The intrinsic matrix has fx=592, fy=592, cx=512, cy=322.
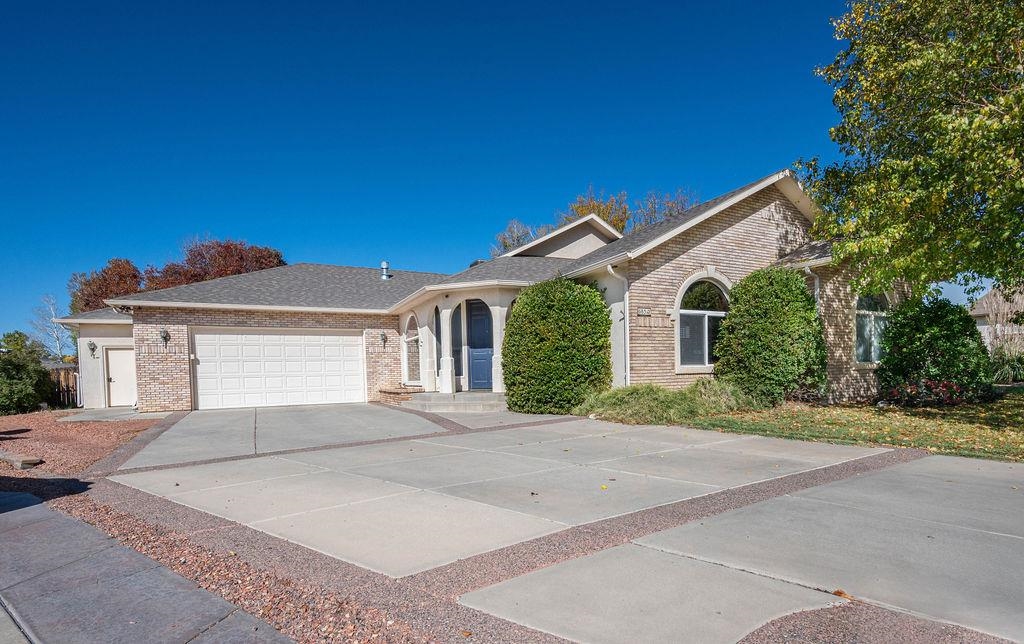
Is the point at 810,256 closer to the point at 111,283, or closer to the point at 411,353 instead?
the point at 411,353

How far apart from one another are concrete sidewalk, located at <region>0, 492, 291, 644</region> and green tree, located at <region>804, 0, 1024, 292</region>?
10432 mm

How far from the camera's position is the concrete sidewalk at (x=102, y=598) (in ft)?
9.92

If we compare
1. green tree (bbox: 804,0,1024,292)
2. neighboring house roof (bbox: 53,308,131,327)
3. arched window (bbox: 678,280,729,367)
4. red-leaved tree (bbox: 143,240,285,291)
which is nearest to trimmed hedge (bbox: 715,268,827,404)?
arched window (bbox: 678,280,729,367)

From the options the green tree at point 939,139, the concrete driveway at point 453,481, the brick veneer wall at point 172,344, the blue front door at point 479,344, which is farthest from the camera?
the blue front door at point 479,344

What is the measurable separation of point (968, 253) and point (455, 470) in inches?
337

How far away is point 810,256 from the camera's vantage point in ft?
44.8

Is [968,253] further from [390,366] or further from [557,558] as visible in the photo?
[390,366]

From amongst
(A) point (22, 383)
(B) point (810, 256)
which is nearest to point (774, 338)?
(B) point (810, 256)

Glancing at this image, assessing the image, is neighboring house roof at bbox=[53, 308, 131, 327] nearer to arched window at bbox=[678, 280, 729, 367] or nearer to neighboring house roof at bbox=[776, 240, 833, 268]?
arched window at bbox=[678, 280, 729, 367]

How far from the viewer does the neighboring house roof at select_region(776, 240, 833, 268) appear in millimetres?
13250

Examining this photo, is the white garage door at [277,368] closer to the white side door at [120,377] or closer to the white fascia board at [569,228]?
the white side door at [120,377]

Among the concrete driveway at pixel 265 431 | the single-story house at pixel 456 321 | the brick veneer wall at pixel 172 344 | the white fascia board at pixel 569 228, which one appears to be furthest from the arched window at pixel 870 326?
the brick veneer wall at pixel 172 344

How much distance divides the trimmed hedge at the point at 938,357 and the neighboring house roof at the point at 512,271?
8092 millimetres

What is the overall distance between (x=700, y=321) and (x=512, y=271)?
4811mm
